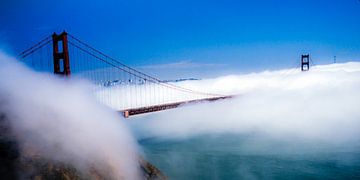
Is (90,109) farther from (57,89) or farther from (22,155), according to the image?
(22,155)

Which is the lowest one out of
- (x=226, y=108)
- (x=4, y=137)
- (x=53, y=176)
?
(x=226, y=108)

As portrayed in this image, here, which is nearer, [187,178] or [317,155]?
[187,178]

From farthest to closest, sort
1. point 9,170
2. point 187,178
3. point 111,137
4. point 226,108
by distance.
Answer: point 226,108 → point 187,178 → point 111,137 → point 9,170

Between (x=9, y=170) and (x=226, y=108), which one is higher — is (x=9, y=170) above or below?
above

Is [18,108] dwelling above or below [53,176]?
above

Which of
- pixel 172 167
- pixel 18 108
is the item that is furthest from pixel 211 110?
pixel 18 108

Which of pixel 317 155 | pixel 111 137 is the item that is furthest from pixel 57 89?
pixel 317 155

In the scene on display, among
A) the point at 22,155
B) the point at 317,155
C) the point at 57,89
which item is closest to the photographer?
the point at 22,155

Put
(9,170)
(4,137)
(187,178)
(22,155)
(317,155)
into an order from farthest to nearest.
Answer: (317,155) < (187,178) < (4,137) < (22,155) < (9,170)

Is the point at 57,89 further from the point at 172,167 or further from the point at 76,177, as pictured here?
the point at 172,167
